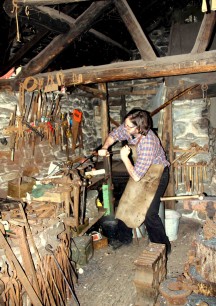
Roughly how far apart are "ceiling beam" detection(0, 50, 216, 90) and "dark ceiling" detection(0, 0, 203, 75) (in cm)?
47

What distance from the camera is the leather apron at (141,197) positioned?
4.21 m

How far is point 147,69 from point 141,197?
6.27ft

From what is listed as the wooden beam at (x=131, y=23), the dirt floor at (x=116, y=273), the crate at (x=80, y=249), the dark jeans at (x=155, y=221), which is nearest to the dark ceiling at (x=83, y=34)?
the wooden beam at (x=131, y=23)

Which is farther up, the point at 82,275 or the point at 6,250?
the point at 6,250

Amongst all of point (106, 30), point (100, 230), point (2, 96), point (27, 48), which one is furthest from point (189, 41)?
point (100, 230)

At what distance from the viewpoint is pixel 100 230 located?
17.2 ft

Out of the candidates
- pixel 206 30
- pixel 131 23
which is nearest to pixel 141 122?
pixel 131 23

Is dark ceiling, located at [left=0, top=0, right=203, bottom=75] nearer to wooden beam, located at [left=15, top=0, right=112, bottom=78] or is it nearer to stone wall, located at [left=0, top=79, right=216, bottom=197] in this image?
wooden beam, located at [left=15, top=0, right=112, bottom=78]

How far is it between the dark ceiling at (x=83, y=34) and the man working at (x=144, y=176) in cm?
147

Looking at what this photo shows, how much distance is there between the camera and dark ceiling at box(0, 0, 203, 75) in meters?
3.61

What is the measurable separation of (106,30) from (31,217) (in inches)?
188

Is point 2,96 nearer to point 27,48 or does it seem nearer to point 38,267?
point 27,48

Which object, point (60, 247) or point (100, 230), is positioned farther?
point (100, 230)

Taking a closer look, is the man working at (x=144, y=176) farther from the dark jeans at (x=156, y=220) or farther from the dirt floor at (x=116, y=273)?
the dirt floor at (x=116, y=273)
